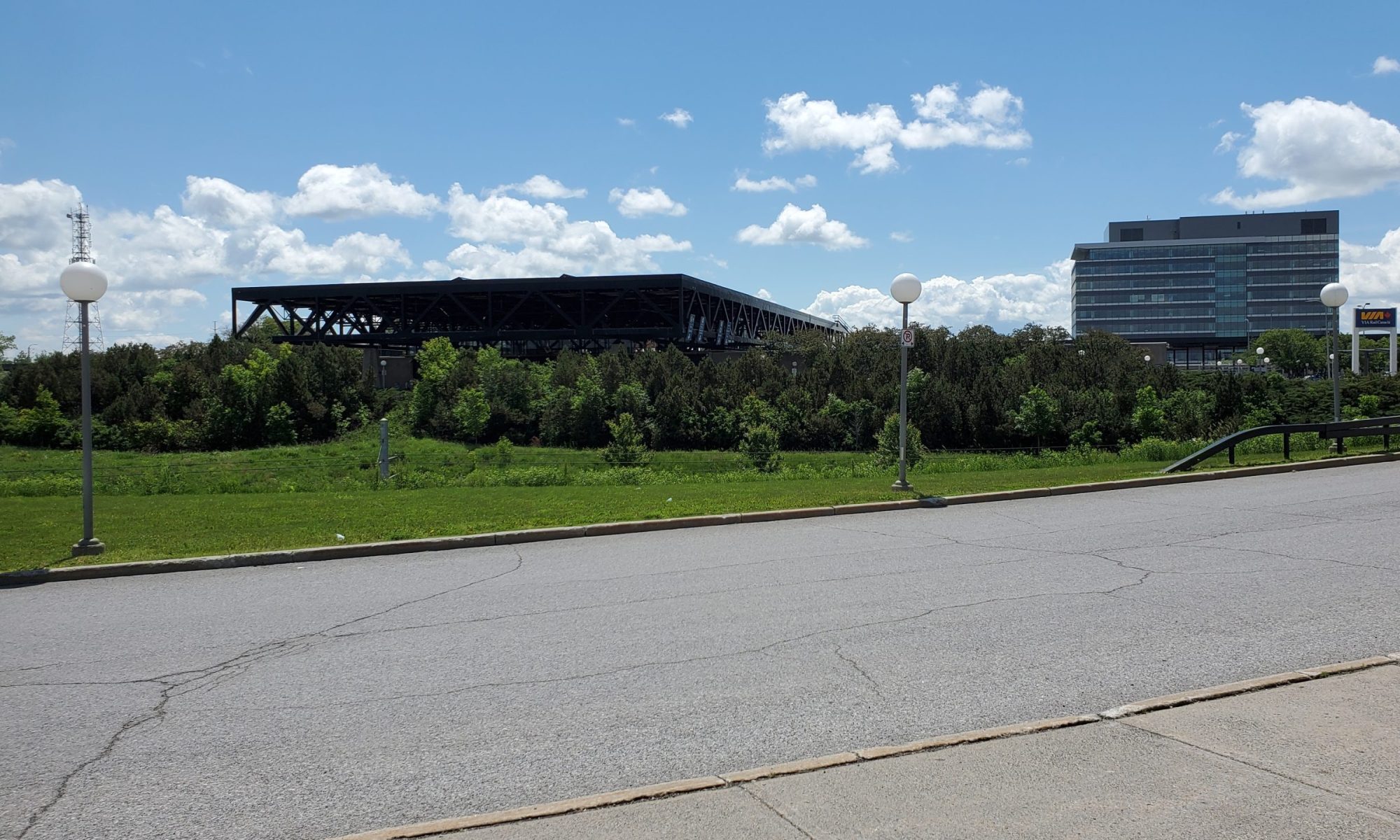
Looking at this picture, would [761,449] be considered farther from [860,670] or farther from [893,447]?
[860,670]

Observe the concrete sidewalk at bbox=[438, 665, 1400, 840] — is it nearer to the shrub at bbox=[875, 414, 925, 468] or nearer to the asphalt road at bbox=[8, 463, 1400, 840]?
the asphalt road at bbox=[8, 463, 1400, 840]

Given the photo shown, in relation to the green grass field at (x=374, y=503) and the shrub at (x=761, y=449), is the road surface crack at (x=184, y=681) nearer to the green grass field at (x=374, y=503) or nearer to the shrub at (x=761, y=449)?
the green grass field at (x=374, y=503)

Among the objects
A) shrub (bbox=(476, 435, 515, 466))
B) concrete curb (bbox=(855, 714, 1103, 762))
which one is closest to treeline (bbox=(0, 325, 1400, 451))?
shrub (bbox=(476, 435, 515, 466))

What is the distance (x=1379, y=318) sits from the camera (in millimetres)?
66875

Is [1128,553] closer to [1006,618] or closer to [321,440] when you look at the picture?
[1006,618]

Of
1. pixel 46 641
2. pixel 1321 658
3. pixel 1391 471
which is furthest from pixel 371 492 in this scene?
pixel 1391 471

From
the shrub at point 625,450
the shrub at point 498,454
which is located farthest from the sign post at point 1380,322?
the shrub at point 498,454

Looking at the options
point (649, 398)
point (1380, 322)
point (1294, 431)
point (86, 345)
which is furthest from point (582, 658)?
point (1380, 322)

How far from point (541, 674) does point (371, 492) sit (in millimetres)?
15811

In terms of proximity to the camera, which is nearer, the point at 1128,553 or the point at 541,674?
the point at 541,674

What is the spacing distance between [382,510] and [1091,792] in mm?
14010

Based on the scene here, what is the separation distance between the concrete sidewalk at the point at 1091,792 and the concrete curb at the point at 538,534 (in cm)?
843

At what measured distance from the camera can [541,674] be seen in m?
6.32

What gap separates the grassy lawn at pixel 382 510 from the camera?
12477 mm
